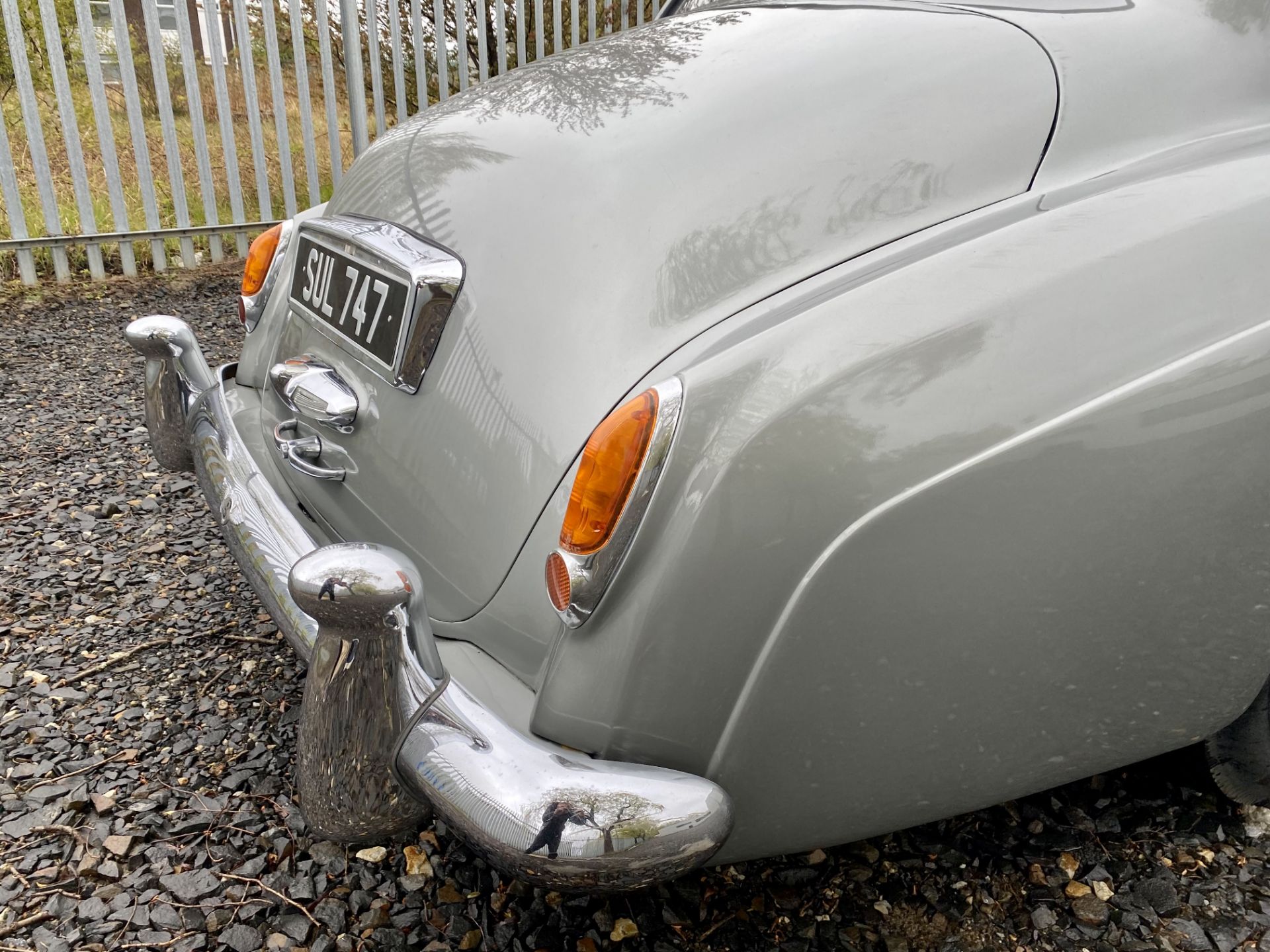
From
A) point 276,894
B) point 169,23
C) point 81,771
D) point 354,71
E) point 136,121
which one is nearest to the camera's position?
point 276,894

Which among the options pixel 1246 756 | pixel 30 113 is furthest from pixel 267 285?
pixel 30 113

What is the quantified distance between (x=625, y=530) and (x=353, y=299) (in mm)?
799

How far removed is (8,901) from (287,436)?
2.98 ft

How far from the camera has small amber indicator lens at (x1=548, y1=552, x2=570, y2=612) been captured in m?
1.22

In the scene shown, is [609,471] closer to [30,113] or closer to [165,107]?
[30,113]

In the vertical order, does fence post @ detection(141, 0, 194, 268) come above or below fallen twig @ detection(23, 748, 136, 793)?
above

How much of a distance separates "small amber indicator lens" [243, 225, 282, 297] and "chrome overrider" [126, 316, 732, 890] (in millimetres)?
1208

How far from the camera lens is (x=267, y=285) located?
217cm

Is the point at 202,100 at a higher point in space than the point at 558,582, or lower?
lower

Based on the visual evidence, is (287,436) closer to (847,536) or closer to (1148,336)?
(847,536)

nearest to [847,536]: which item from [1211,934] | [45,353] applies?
[1211,934]

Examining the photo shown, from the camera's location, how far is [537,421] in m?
1.36

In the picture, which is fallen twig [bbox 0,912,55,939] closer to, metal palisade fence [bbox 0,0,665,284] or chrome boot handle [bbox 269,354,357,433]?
chrome boot handle [bbox 269,354,357,433]

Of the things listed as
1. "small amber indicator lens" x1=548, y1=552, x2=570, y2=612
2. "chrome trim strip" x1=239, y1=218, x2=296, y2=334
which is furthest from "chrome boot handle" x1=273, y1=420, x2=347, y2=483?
"small amber indicator lens" x1=548, y1=552, x2=570, y2=612
